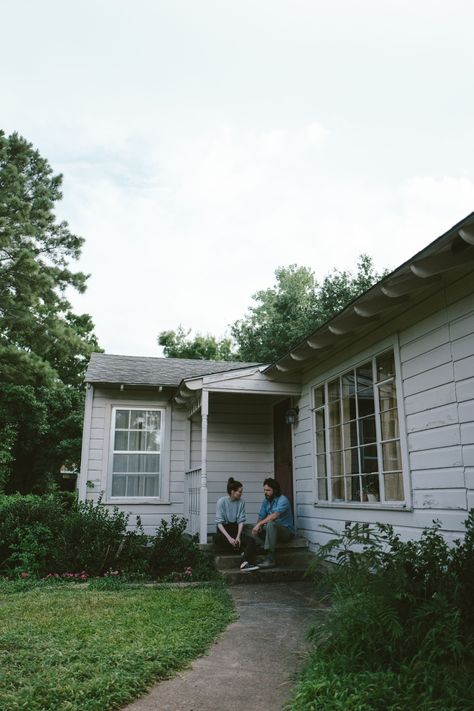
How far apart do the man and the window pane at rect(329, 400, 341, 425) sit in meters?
1.19

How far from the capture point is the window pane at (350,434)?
6066mm

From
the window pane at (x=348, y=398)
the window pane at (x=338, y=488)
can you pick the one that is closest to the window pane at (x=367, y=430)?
the window pane at (x=348, y=398)

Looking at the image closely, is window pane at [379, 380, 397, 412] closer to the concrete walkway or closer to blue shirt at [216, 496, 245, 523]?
the concrete walkway

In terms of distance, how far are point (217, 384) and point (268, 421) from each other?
6.86 feet

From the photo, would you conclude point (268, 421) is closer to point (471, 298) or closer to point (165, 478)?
point (165, 478)

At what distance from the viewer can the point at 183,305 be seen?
1631 inches

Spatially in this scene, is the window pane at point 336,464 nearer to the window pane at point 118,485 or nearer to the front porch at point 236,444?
the front porch at point 236,444

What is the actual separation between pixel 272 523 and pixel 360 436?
1.81 meters

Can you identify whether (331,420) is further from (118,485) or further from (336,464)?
(118,485)

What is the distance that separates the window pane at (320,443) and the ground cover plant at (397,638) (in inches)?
134

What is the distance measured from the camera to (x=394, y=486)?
5156mm

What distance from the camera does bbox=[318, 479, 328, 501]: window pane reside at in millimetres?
6882

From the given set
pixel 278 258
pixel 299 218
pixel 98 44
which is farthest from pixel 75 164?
pixel 278 258

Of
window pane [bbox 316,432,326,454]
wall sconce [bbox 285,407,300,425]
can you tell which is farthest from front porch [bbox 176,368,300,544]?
window pane [bbox 316,432,326,454]
